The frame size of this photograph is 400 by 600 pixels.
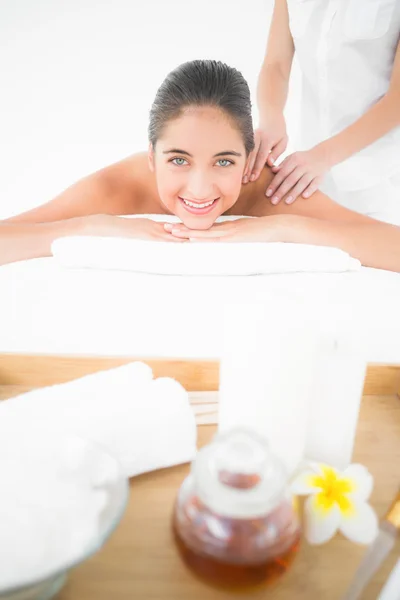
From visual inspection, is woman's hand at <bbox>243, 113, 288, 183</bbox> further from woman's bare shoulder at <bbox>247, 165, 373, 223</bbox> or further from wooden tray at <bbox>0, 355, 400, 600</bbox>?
wooden tray at <bbox>0, 355, 400, 600</bbox>

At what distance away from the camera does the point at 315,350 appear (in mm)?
433

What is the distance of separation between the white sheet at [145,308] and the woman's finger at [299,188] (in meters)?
0.20

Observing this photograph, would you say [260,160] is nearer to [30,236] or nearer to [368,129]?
[368,129]

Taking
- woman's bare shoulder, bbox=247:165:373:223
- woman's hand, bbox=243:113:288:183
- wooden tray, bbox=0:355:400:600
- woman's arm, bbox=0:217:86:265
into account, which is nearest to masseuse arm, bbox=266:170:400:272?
woman's bare shoulder, bbox=247:165:373:223

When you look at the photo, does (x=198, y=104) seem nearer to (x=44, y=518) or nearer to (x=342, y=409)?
(x=342, y=409)

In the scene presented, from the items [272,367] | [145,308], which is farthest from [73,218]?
[272,367]

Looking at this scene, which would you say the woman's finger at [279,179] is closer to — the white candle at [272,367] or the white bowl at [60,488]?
the white candle at [272,367]

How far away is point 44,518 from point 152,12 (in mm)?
812

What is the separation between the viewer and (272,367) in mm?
407

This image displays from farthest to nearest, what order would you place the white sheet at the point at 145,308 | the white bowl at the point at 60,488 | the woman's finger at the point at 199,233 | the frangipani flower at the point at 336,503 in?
1. the woman's finger at the point at 199,233
2. the white sheet at the point at 145,308
3. the frangipani flower at the point at 336,503
4. the white bowl at the point at 60,488

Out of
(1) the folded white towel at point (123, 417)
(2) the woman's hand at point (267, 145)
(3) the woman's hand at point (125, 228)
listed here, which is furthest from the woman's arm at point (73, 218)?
(1) the folded white towel at point (123, 417)

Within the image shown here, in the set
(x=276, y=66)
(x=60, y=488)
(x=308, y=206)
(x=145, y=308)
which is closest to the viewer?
(x=60, y=488)

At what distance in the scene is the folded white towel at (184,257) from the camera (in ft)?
2.77

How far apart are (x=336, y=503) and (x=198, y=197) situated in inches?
25.9
